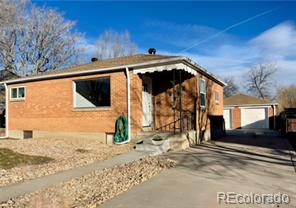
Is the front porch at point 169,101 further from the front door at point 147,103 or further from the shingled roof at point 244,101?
the shingled roof at point 244,101

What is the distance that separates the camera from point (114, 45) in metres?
36.5

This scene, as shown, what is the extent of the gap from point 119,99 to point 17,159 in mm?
5051

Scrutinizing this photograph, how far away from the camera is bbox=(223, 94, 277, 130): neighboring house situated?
26.6m

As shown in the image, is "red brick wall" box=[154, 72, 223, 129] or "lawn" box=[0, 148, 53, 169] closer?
"lawn" box=[0, 148, 53, 169]

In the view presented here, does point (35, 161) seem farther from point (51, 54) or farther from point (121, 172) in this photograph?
point (51, 54)

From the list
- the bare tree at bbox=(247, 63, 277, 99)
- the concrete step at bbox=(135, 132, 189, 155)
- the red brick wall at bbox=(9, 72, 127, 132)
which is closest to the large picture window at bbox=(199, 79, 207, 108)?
the concrete step at bbox=(135, 132, 189, 155)

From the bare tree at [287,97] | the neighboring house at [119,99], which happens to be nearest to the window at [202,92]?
the neighboring house at [119,99]

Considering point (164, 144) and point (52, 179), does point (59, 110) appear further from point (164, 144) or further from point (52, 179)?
point (52, 179)

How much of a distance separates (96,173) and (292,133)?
14.2m

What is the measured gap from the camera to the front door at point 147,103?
12.6m

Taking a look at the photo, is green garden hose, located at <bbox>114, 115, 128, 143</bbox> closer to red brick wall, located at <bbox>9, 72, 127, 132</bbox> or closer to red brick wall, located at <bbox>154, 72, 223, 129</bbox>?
red brick wall, located at <bbox>9, 72, 127, 132</bbox>

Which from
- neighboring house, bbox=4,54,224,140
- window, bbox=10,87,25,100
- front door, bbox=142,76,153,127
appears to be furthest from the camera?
window, bbox=10,87,25,100

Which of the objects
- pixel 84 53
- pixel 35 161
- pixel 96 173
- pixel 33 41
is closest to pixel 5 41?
pixel 33 41

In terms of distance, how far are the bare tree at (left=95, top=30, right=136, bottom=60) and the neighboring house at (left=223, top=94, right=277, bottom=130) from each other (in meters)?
15.4
